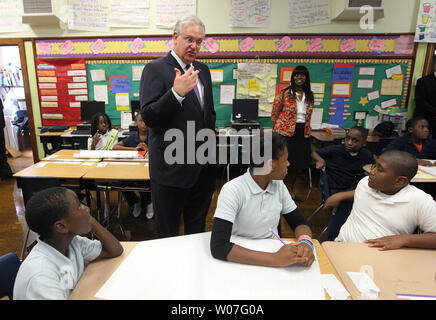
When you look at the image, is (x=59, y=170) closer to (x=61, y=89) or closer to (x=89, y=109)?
(x=89, y=109)

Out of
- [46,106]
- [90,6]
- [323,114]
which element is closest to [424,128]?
[323,114]

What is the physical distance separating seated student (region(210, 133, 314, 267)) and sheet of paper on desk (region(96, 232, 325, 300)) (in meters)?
0.05

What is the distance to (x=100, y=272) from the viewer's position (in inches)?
39.8

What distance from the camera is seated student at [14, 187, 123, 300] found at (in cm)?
83

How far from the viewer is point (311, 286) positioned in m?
0.92

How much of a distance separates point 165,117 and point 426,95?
13.7 ft

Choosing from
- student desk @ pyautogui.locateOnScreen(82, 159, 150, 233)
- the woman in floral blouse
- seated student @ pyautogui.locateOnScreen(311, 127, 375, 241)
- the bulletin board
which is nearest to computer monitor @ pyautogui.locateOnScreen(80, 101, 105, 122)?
the bulletin board

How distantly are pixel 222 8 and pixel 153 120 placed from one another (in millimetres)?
3506

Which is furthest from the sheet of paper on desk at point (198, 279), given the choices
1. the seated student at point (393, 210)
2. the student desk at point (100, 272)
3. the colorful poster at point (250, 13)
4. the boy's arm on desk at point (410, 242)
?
the colorful poster at point (250, 13)

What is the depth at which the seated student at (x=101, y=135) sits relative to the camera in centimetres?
318

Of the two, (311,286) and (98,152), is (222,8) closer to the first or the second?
(98,152)

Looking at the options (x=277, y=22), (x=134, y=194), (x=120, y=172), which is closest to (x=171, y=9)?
(x=277, y=22)

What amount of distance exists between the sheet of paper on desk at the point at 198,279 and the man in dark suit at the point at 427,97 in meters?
4.02

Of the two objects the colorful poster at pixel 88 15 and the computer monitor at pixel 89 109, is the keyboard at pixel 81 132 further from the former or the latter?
the colorful poster at pixel 88 15
